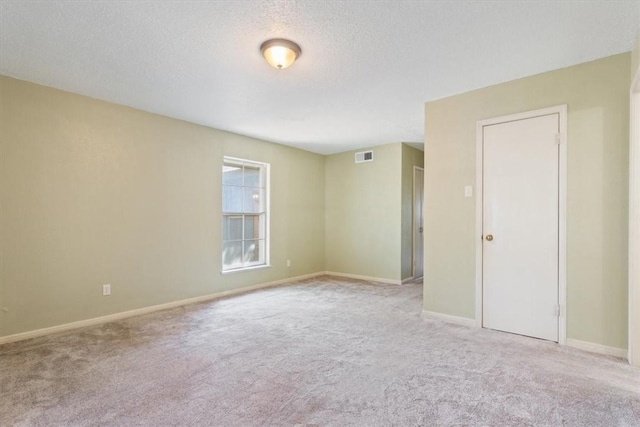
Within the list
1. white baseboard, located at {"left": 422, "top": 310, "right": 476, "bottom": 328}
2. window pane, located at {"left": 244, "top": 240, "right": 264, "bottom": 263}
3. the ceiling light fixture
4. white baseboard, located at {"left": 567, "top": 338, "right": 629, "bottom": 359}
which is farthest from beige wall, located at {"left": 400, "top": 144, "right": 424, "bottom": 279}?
the ceiling light fixture

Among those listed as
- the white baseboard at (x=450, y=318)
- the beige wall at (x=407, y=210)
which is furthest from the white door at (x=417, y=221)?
the white baseboard at (x=450, y=318)

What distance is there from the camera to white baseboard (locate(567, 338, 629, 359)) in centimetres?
270

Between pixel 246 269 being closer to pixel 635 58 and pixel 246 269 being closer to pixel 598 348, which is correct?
pixel 598 348

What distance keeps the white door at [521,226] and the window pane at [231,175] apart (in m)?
3.58

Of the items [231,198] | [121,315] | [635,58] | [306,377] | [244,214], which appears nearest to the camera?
[306,377]

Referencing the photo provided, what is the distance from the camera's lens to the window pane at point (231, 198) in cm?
516

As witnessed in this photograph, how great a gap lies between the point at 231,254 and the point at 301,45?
11.6ft

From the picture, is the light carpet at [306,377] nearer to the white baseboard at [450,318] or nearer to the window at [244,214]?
the white baseboard at [450,318]

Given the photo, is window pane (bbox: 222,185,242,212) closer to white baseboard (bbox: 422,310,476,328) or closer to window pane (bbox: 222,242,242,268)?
window pane (bbox: 222,242,242,268)

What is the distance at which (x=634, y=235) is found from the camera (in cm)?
255

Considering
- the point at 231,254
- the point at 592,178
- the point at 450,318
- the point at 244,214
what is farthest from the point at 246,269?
the point at 592,178

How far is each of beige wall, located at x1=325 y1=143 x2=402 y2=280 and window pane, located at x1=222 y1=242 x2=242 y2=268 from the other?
2.09m

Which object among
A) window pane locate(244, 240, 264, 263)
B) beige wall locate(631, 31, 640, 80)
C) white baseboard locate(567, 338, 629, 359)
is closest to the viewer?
beige wall locate(631, 31, 640, 80)

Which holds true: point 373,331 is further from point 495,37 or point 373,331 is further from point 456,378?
point 495,37
